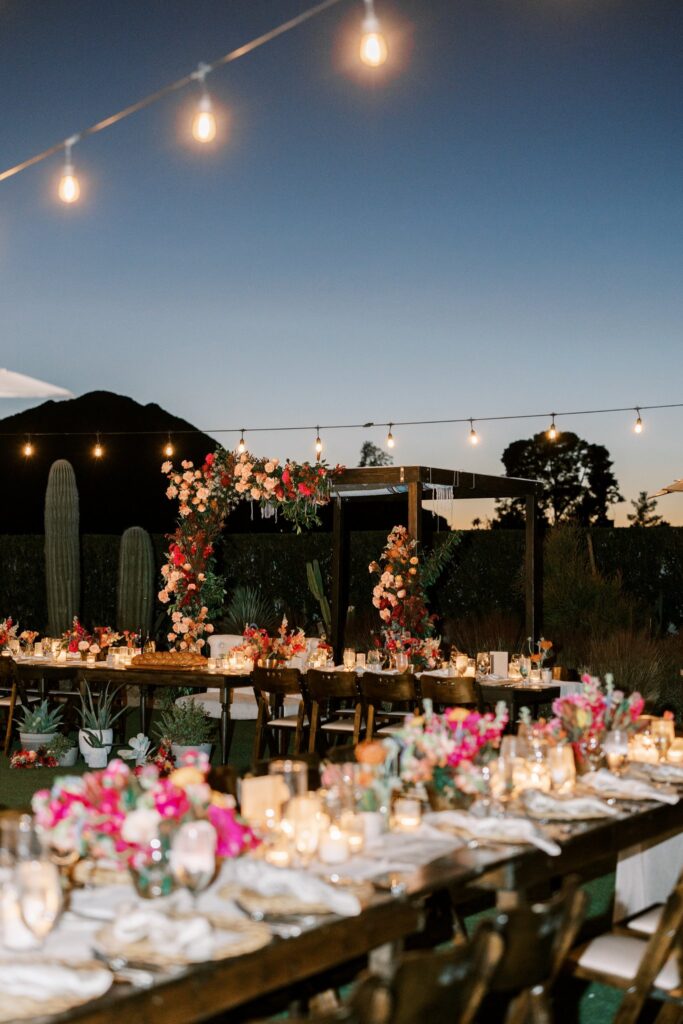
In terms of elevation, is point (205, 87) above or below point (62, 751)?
above

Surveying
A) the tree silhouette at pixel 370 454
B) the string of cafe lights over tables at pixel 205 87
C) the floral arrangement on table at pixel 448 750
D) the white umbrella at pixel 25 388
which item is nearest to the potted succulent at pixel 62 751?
the string of cafe lights over tables at pixel 205 87

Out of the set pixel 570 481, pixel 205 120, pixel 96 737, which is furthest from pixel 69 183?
pixel 570 481

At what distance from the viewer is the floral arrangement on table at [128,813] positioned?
2.69m

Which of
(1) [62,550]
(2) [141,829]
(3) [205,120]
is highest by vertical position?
(3) [205,120]

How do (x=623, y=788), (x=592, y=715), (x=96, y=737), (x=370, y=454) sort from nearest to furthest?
(x=623, y=788)
(x=592, y=715)
(x=96, y=737)
(x=370, y=454)

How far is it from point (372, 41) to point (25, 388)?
13766 mm

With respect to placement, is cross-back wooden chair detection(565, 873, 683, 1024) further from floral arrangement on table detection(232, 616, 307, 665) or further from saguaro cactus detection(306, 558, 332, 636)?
saguaro cactus detection(306, 558, 332, 636)

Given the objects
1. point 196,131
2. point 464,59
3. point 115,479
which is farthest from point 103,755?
point 115,479

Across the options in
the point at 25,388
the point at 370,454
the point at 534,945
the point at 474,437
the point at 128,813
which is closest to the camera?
the point at 534,945

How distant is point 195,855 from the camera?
2.59m

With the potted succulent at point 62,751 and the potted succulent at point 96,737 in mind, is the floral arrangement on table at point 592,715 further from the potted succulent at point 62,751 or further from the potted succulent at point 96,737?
the potted succulent at point 62,751

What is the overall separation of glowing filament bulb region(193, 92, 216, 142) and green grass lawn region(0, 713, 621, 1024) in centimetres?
259

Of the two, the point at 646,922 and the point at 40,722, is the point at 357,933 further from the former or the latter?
the point at 40,722

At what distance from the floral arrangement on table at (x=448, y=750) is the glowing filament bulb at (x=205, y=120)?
8.48 feet
